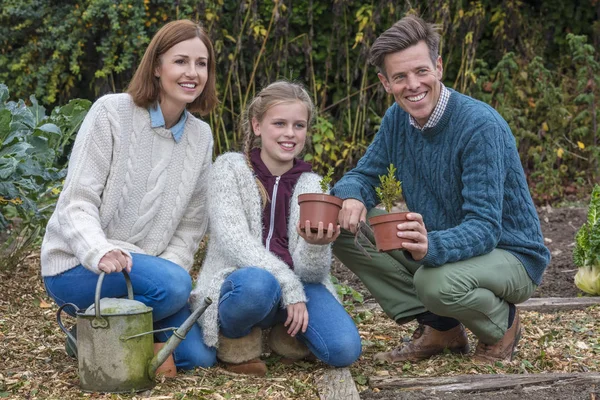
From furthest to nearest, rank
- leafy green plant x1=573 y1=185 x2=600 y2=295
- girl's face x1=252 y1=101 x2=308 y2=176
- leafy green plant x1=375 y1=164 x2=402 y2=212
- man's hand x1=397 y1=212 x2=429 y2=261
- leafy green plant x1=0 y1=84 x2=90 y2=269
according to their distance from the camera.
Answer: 1. leafy green plant x1=573 y1=185 x2=600 y2=295
2. leafy green plant x1=0 y1=84 x2=90 y2=269
3. girl's face x1=252 y1=101 x2=308 y2=176
4. leafy green plant x1=375 y1=164 x2=402 y2=212
5. man's hand x1=397 y1=212 x2=429 y2=261

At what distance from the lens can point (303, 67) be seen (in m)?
6.68

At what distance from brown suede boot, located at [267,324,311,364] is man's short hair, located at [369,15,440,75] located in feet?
3.56

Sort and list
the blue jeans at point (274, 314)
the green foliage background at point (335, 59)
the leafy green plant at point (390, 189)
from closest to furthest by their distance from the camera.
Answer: the leafy green plant at point (390, 189) < the blue jeans at point (274, 314) < the green foliage background at point (335, 59)

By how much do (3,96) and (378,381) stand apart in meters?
2.08

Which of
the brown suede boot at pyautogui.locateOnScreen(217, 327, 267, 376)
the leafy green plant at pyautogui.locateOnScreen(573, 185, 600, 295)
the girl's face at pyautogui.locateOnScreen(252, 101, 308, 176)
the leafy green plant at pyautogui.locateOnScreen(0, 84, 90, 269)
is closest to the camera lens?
the brown suede boot at pyautogui.locateOnScreen(217, 327, 267, 376)

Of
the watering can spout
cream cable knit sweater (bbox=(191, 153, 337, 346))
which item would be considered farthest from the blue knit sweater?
the watering can spout

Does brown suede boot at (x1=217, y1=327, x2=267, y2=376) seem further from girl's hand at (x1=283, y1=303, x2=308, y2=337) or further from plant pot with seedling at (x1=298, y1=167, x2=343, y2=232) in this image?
plant pot with seedling at (x1=298, y1=167, x2=343, y2=232)

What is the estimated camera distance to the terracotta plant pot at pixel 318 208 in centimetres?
288

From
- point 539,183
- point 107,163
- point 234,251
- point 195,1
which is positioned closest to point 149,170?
point 107,163

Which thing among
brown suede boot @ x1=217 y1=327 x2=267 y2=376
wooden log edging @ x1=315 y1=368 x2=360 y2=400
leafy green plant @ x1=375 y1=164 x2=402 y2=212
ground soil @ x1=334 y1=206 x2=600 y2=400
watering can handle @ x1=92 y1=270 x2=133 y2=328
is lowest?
ground soil @ x1=334 y1=206 x2=600 y2=400

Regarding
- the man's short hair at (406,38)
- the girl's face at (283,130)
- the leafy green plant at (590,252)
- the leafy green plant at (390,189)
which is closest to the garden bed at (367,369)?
the leafy green plant at (590,252)

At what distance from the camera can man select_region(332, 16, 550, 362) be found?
9.59 feet

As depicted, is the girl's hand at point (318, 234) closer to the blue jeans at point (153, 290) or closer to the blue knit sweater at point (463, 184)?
the blue knit sweater at point (463, 184)

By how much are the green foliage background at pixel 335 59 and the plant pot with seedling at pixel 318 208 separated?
335 cm
